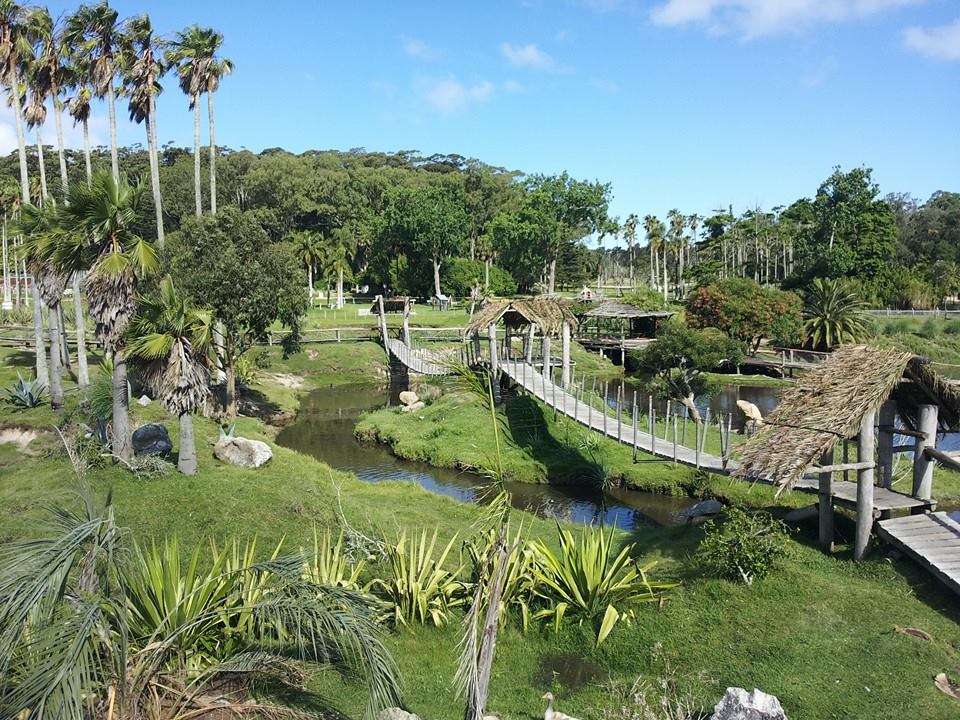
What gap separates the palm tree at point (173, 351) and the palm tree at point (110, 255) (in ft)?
1.39

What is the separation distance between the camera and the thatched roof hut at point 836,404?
9.58 meters

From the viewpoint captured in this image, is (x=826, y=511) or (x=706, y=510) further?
(x=706, y=510)

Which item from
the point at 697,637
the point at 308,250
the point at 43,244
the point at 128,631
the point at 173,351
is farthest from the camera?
the point at 308,250

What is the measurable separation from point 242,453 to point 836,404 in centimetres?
1139

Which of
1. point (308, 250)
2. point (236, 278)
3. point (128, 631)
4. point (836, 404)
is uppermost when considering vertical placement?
point (308, 250)

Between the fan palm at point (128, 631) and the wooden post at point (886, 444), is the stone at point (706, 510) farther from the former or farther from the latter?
the fan palm at point (128, 631)

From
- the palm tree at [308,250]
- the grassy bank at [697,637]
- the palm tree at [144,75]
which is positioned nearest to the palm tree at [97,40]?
the palm tree at [144,75]

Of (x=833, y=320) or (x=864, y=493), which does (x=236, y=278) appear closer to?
(x=864, y=493)

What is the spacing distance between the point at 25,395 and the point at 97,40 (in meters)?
11.3

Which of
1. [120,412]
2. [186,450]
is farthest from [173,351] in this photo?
[186,450]

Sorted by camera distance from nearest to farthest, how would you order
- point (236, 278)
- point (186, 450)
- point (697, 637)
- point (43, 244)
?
point (697, 637) → point (43, 244) → point (186, 450) → point (236, 278)

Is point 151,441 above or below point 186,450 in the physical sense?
below

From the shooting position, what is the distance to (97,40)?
78.6 ft

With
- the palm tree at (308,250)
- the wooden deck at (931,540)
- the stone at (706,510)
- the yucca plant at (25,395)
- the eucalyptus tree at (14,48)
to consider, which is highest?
the eucalyptus tree at (14,48)
